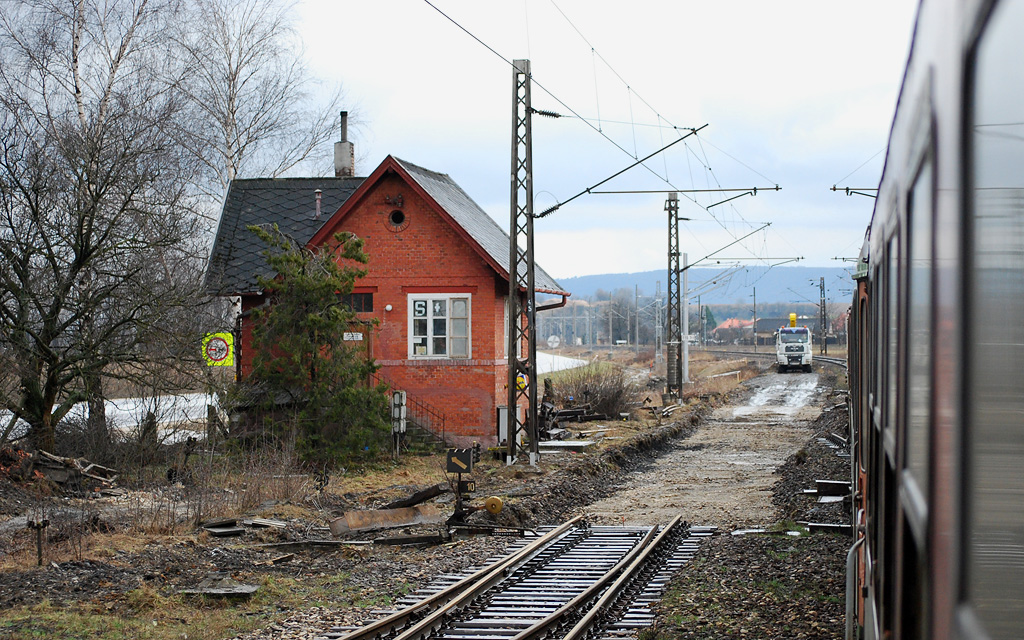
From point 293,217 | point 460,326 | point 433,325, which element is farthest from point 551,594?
point 293,217

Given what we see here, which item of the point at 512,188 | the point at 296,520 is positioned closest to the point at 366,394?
the point at 512,188

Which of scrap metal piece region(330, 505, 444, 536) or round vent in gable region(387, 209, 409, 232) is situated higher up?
round vent in gable region(387, 209, 409, 232)

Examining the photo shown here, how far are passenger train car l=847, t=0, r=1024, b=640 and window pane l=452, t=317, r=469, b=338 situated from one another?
75.6 feet

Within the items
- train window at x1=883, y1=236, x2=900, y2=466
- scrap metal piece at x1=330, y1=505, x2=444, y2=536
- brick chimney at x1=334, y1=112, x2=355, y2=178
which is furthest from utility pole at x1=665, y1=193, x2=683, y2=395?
train window at x1=883, y1=236, x2=900, y2=466

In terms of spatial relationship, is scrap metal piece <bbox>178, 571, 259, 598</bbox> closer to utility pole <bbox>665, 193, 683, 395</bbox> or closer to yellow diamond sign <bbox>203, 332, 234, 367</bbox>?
yellow diamond sign <bbox>203, 332, 234, 367</bbox>

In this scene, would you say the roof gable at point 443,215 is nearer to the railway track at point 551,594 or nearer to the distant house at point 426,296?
the distant house at point 426,296

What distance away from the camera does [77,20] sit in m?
24.3

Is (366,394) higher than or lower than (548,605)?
higher

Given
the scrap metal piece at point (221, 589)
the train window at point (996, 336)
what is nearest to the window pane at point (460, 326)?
the scrap metal piece at point (221, 589)

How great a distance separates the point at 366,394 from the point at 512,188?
5408 mm

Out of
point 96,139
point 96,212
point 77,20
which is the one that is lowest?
point 96,212

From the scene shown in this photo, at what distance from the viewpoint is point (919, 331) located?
7.91ft

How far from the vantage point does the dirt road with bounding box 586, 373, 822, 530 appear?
1680cm

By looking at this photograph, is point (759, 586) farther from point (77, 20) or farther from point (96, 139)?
point (77, 20)
